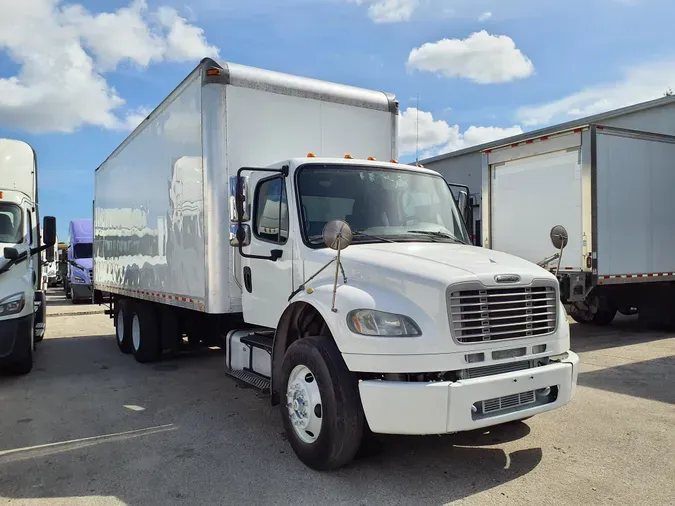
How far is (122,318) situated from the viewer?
10141mm

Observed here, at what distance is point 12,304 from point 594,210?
8.95 m

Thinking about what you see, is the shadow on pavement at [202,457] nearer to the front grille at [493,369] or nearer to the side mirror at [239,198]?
the front grille at [493,369]

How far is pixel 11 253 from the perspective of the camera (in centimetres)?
738

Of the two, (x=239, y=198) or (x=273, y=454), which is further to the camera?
(x=239, y=198)

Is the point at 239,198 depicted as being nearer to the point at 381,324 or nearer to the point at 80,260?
the point at 381,324

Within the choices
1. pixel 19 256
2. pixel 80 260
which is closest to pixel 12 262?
pixel 19 256

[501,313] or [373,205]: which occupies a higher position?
[373,205]

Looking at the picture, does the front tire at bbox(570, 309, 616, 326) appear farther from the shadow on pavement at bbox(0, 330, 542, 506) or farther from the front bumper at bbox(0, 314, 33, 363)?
the front bumper at bbox(0, 314, 33, 363)

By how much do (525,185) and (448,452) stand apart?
7.27m

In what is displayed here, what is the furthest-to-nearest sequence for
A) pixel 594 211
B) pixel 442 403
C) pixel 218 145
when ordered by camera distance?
pixel 594 211 < pixel 218 145 < pixel 442 403

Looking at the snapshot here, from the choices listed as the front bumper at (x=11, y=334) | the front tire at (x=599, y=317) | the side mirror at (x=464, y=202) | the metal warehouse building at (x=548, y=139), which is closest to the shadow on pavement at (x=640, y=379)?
the metal warehouse building at (x=548, y=139)

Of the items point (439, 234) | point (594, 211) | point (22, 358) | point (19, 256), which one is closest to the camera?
point (439, 234)

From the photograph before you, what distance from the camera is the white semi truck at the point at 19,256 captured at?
728 centimetres

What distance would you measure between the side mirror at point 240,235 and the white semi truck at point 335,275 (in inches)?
0.5
